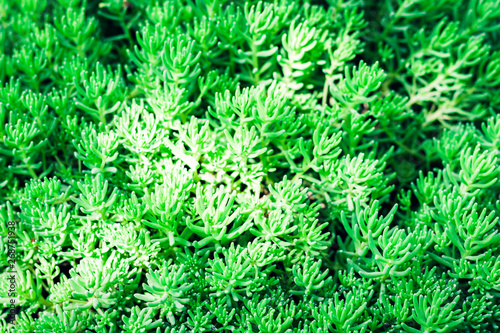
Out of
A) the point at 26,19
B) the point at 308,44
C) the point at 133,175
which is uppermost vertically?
the point at 308,44

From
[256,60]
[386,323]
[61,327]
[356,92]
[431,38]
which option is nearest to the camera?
[61,327]

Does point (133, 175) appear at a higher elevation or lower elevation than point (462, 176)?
lower

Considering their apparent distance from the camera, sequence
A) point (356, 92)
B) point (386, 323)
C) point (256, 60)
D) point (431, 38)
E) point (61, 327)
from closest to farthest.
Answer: point (61, 327), point (386, 323), point (356, 92), point (256, 60), point (431, 38)

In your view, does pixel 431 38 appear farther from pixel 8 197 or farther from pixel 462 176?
pixel 8 197

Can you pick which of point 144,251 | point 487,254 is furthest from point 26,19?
point 487,254

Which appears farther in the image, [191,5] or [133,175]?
[191,5]

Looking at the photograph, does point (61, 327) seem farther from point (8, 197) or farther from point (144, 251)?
point (8, 197)

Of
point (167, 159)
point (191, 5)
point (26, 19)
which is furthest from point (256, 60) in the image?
point (26, 19)
